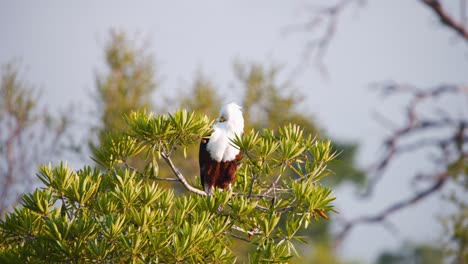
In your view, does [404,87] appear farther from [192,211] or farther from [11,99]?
[11,99]

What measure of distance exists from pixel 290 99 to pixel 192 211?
1426 centimetres

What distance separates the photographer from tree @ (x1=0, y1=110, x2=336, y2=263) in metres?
3.98

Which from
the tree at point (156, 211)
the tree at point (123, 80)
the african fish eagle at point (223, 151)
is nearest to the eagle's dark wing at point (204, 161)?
the african fish eagle at point (223, 151)

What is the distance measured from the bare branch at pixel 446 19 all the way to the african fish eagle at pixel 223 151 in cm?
314

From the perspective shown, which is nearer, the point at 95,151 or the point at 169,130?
the point at 169,130

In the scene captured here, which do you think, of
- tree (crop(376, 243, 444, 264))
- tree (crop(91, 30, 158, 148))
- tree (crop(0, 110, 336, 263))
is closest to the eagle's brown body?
tree (crop(0, 110, 336, 263))

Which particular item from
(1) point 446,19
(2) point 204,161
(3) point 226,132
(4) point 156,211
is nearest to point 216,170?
(2) point 204,161

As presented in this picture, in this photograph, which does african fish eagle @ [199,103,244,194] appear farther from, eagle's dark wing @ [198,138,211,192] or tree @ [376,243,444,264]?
tree @ [376,243,444,264]

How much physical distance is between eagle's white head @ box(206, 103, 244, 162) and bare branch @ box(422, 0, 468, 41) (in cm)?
317

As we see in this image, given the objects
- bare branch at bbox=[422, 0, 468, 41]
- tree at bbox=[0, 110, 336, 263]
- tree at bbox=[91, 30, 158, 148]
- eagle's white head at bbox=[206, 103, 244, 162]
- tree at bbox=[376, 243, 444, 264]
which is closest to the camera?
tree at bbox=[0, 110, 336, 263]

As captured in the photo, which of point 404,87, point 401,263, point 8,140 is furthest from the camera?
point 401,263

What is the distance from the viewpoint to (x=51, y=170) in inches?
173

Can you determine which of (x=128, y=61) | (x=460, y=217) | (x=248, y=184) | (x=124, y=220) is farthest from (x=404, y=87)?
(x=128, y=61)

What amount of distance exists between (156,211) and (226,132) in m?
0.95
